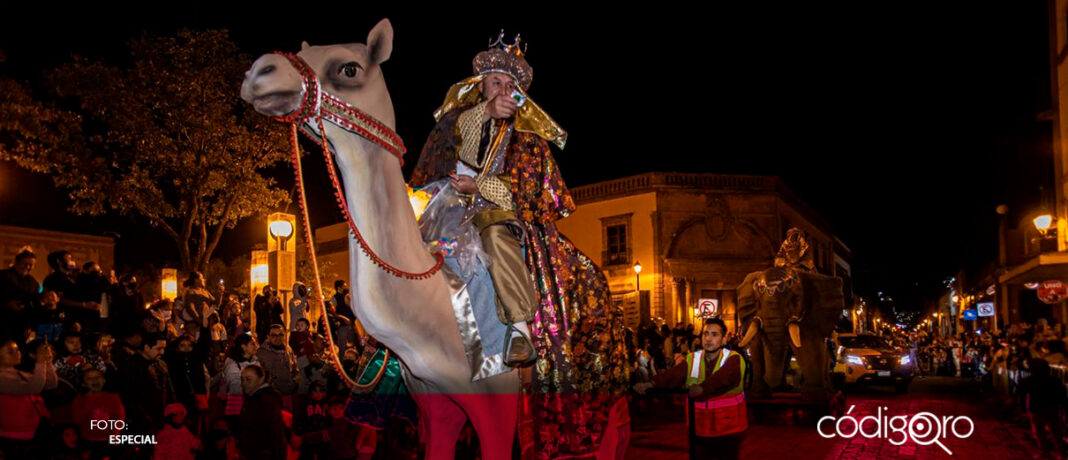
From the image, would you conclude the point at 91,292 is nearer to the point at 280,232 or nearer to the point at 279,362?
the point at 279,362

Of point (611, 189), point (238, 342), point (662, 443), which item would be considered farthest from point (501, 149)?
point (611, 189)

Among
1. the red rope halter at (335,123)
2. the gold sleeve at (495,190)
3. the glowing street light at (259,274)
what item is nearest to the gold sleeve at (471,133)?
the gold sleeve at (495,190)

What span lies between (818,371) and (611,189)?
2759cm

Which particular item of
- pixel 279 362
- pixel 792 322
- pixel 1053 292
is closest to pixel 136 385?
pixel 279 362

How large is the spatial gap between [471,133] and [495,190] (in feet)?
1.40

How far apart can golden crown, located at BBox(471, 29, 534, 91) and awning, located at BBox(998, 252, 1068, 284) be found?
13.9m

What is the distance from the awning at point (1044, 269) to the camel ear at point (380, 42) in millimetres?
15486

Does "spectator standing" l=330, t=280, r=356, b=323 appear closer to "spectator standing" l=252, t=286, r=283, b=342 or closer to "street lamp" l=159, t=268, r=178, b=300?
"spectator standing" l=252, t=286, r=283, b=342

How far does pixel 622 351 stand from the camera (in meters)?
6.18

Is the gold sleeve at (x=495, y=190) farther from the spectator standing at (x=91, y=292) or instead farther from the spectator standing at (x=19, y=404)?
the spectator standing at (x=91, y=292)

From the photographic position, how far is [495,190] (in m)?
5.07

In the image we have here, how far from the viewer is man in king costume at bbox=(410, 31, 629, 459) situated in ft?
15.8

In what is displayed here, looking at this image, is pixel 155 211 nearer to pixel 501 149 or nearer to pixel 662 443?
pixel 662 443

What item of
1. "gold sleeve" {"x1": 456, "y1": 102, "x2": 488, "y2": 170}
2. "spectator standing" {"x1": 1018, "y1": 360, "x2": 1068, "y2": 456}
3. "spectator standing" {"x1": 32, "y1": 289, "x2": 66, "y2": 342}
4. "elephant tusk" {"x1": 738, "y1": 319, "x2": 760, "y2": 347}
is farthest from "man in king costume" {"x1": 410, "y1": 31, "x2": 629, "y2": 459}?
"elephant tusk" {"x1": 738, "y1": 319, "x2": 760, "y2": 347}
